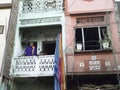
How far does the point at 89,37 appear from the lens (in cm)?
1241

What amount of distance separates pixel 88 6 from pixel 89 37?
60.4 inches

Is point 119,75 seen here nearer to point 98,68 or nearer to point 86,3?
point 98,68

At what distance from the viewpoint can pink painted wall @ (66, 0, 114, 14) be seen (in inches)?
476

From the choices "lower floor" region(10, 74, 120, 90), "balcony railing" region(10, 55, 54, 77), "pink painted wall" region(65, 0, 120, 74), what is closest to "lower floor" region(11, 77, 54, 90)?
"lower floor" region(10, 74, 120, 90)

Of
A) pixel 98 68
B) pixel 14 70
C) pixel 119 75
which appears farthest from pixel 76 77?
pixel 14 70

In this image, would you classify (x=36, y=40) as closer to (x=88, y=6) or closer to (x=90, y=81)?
(x=88, y=6)

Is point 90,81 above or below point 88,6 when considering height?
below

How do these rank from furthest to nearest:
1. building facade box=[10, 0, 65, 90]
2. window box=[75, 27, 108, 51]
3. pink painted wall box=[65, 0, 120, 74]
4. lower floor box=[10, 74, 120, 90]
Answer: window box=[75, 27, 108, 51] < building facade box=[10, 0, 65, 90] < pink painted wall box=[65, 0, 120, 74] < lower floor box=[10, 74, 120, 90]

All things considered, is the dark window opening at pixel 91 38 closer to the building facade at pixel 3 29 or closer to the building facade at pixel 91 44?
the building facade at pixel 91 44

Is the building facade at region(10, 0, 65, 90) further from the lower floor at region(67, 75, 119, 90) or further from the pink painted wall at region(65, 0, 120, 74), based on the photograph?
the lower floor at region(67, 75, 119, 90)

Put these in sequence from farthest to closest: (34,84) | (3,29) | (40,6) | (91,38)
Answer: (40,6) → (91,38) → (34,84) → (3,29)

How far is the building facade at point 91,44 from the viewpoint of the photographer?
10984mm

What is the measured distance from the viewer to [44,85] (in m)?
11.9

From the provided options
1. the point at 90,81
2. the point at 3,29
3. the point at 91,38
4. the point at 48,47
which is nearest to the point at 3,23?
the point at 3,29
